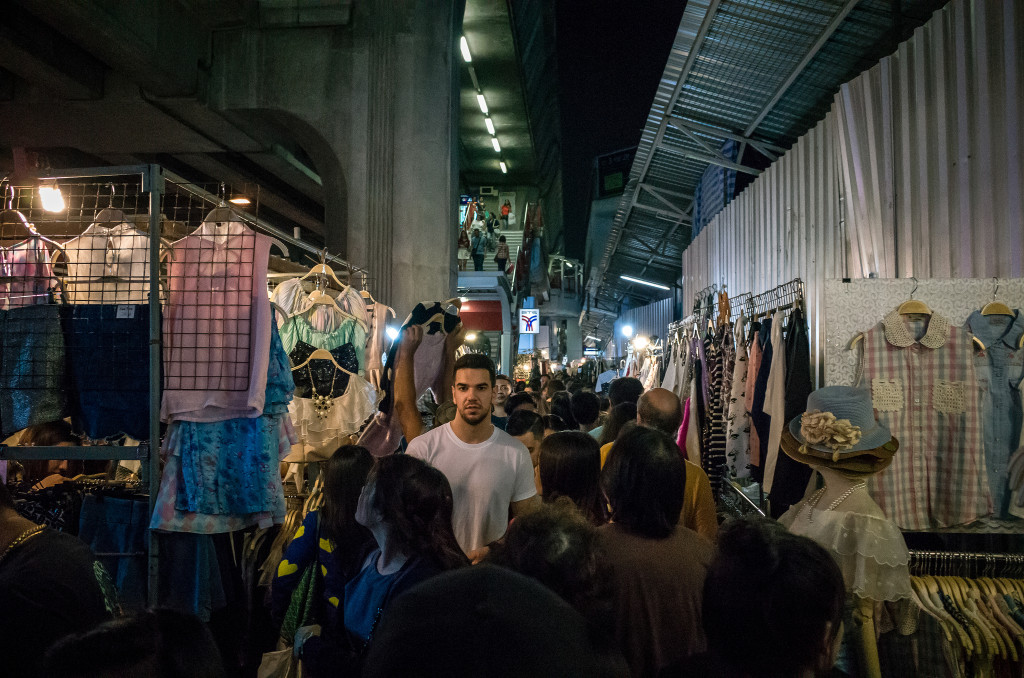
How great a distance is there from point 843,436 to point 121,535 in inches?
136

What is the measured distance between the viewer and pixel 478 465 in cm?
341

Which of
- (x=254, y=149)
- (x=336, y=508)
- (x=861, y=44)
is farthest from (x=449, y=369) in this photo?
(x=254, y=149)

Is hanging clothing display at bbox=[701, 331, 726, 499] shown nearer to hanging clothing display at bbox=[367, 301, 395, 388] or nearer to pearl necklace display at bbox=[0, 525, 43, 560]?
hanging clothing display at bbox=[367, 301, 395, 388]

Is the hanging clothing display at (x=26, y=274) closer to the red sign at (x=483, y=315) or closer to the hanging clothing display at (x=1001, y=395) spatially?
the hanging clothing display at (x=1001, y=395)

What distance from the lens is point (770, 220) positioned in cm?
830

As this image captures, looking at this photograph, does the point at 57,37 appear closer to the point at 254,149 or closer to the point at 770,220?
the point at 254,149

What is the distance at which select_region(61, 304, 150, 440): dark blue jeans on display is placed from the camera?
11.2 feet

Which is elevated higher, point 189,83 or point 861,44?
point 189,83

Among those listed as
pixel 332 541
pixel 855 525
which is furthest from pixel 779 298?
pixel 332 541

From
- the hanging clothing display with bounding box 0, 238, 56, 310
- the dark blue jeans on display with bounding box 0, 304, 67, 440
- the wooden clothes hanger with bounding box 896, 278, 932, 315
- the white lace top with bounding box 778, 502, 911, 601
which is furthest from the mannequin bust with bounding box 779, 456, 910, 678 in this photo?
the hanging clothing display with bounding box 0, 238, 56, 310

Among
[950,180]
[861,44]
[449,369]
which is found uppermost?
[861,44]

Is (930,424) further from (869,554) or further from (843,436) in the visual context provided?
(869,554)

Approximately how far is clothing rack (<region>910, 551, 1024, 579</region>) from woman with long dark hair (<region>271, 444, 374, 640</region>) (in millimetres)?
2770

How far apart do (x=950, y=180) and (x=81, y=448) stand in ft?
17.8
